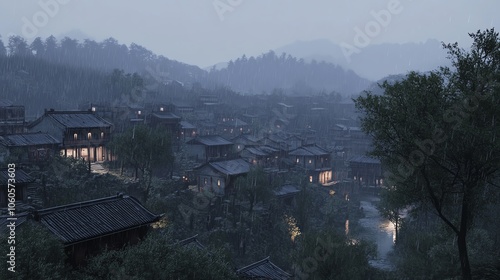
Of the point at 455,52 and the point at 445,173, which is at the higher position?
the point at 455,52

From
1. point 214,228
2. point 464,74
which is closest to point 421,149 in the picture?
point 464,74

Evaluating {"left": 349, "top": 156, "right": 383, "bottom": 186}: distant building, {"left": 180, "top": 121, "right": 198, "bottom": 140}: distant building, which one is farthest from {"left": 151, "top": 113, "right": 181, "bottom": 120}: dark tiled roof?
{"left": 349, "top": 156, "right": 383, "bottom": 186}: distant building

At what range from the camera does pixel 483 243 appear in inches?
1553

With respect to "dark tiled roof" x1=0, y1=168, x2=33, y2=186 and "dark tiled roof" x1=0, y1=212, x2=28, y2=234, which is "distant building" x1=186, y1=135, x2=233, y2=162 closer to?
"dark tiled roof" x1=0, y1=168, x2=33, y2=186

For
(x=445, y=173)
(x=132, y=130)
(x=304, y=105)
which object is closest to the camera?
(x=445, y=173)

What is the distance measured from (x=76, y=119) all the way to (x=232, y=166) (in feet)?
83.0

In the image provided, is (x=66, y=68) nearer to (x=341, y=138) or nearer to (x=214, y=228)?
(x=341, y=138)

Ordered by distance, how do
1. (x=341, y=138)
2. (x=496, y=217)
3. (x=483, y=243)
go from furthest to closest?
(x=341, y=138) → (x=496, y=217) → (x=483, y=243)

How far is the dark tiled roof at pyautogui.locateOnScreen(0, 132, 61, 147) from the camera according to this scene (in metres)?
50.1

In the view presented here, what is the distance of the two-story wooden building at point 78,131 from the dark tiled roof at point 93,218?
2788 centimetres

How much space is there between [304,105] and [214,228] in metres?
99.0

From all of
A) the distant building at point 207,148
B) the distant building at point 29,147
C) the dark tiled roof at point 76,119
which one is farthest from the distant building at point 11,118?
the distant building at point 207,148

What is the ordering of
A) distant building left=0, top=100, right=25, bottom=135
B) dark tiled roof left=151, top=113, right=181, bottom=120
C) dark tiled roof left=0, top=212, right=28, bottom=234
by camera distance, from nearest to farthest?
1. dark tiled roof left=0, top=212, right=28, bottom=234
2. distant building left=0, top=100, right=25, bottom=135
3. dark tiled roof left=151, top=113, right=181, bottom=120

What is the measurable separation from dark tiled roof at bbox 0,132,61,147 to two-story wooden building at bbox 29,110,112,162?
8.38ft
